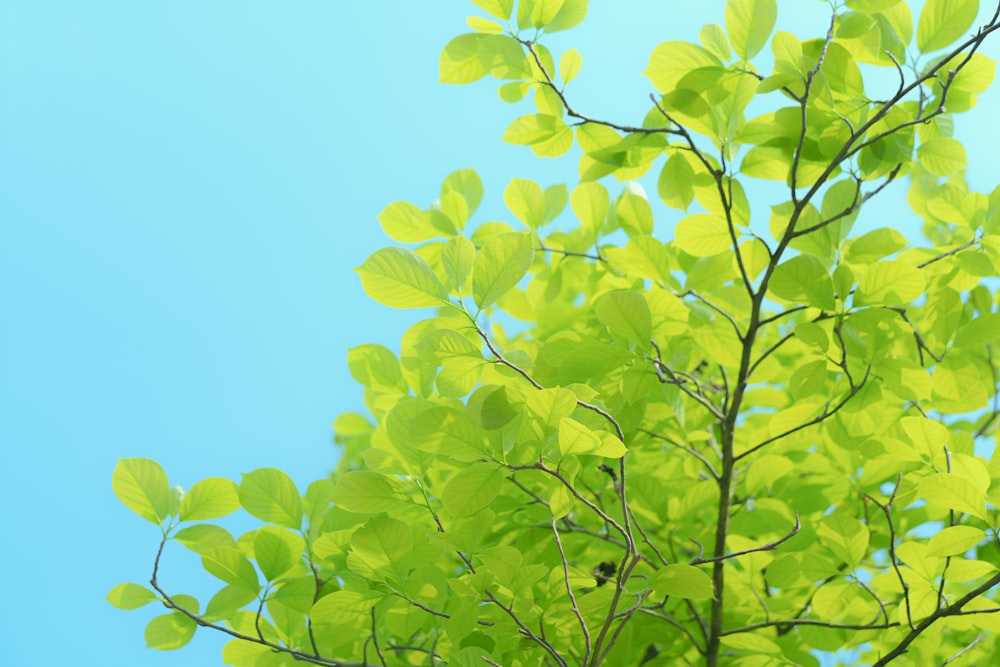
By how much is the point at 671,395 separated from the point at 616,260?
24 centimetres

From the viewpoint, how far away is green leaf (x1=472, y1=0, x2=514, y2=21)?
3.66 ft

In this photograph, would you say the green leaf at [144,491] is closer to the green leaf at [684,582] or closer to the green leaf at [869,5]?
the green leaf at [684,582]

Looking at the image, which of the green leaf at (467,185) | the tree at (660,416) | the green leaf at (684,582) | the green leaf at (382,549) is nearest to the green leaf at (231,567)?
the tree at (660,416)

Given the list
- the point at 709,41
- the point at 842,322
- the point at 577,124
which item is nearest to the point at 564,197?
the point at 577,124

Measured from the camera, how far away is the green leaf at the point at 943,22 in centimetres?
110

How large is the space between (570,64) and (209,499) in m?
0.91

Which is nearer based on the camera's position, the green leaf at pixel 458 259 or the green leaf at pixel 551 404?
the green leaf at pixel 551 404

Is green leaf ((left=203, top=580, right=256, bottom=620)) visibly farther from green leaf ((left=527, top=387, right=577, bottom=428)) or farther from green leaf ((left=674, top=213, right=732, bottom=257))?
green leaf ((left=674, top=213, right=732, bottom=257))

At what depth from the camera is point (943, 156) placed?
1.17 m

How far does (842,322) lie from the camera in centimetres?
111

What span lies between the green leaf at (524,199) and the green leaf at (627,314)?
0.49 meters

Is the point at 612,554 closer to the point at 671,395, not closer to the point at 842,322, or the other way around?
the point at 671,395

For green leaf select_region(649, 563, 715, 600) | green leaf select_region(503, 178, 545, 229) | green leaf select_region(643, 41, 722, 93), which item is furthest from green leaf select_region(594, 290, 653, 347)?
green leaf select_region(503, 178, 545, 229)

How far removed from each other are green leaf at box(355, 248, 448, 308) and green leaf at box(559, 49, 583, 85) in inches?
22.3
